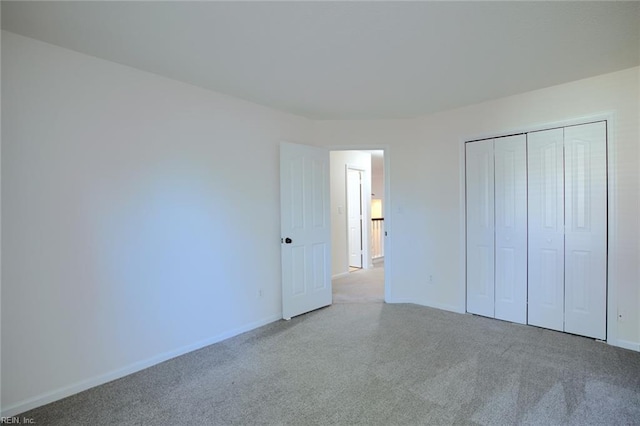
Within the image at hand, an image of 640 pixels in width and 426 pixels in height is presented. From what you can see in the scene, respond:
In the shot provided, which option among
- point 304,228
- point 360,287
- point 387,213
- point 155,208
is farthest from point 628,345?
Result: point 155,208

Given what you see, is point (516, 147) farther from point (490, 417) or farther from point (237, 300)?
point (237, 300)

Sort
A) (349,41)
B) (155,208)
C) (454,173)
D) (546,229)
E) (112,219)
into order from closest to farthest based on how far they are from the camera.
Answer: (349,41)
(112,219)
(155,208)
(546,229)
(454,173)

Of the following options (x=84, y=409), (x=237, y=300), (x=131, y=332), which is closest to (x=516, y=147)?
(x=237, y=300)

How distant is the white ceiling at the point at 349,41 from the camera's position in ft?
6.21

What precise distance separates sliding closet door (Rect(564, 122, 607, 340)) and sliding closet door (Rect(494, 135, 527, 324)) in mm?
375

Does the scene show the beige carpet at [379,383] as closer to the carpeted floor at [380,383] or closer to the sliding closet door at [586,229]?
the carpeted floor at [380,383]

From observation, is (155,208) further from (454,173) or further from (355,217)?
(355,217)

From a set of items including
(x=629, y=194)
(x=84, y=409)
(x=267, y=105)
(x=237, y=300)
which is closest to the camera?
(x=84, y=409)

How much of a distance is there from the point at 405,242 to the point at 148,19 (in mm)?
3503

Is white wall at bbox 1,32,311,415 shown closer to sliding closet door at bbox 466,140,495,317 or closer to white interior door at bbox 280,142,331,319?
white interior door at bbox 280,142,331,319

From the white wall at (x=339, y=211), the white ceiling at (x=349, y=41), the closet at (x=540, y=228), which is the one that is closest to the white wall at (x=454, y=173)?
the closet at (x=540, y=228)

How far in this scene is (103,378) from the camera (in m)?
2.43

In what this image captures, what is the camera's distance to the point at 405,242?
14.0ft

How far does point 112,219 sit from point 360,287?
3630mm
